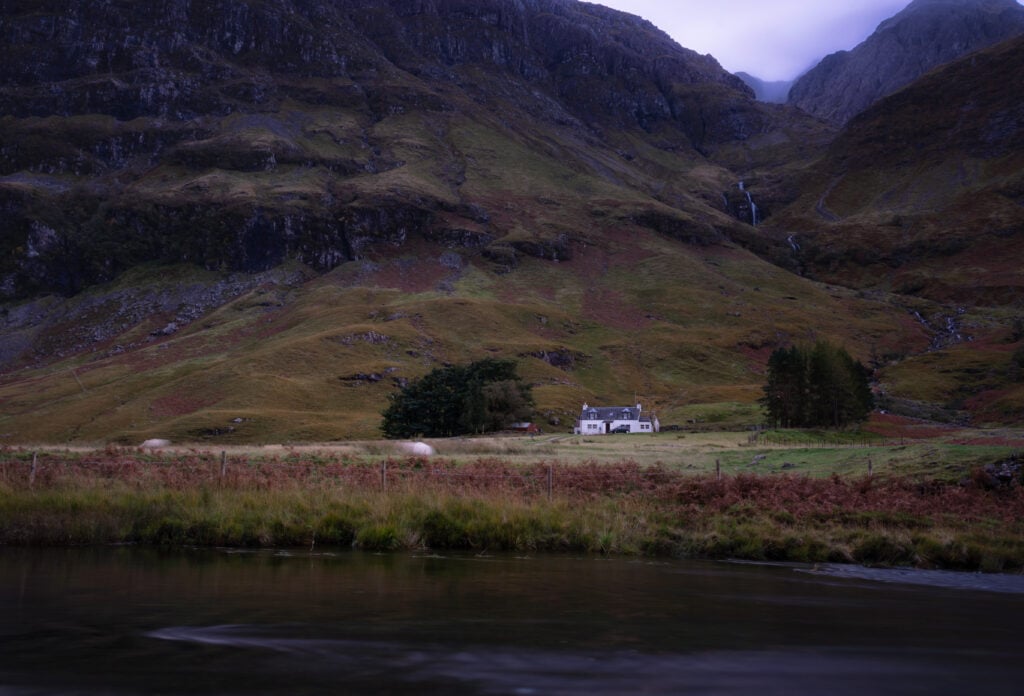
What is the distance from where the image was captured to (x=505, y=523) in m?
19.8

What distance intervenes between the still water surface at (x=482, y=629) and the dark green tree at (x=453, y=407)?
73710 millimetres

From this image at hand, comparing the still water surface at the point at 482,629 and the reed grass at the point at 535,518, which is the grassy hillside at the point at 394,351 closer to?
the reed grass at the point at 535,518

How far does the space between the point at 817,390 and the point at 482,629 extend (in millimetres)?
86664

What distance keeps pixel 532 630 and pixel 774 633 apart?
3.72 m

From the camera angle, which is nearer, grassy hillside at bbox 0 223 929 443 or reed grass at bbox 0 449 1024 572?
reed grass at bbox 0 449 1024 572

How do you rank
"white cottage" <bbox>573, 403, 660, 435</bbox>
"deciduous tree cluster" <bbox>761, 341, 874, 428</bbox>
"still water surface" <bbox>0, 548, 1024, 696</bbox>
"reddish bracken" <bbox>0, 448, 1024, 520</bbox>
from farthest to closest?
"white cottage" <bbox>573, 403, 660, 435</bbox> < "deciduous tree cluster" <bbox>761, 341, 874, 428</bbox> < "reddish bracken" <bbox>0, 448, 1024, 520</bbox> < "still water surface" <bbox>0, 548, 1024, 696</bbox>

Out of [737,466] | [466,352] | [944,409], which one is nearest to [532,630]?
[737,466]

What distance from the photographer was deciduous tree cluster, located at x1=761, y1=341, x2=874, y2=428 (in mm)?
87250

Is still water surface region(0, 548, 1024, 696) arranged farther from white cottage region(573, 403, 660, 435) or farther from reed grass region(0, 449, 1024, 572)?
white cottage region(573, 403, 660, 435)

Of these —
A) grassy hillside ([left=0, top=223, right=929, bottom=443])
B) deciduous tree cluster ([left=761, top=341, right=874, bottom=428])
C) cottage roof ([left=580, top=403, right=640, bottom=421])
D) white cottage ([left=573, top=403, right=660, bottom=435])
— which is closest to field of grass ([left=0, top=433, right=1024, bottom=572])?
deciduous tree cluster ([left=761, top=341, right=874, bottom=428])

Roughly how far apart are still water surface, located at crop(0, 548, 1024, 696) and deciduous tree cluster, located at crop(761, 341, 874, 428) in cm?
7536

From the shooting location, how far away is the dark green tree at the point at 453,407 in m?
90.6

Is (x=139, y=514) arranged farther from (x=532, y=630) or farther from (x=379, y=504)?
(x=532, y=630)

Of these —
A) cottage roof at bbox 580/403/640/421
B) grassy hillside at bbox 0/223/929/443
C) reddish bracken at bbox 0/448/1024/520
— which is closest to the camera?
reddish bracken at bbox 0/448/1024/520
